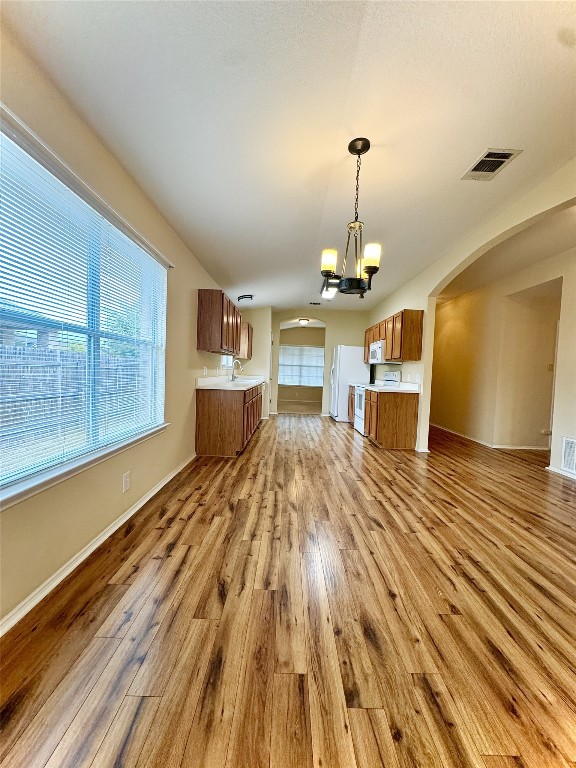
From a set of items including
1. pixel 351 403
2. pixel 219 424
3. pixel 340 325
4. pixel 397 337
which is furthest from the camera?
pixel 340 325

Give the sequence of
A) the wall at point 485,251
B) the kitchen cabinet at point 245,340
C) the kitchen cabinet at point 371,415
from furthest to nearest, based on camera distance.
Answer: the kitchen cabinet at point 245,340 < the kitchen cabinet at point 371,415 < the wall at point 485,251

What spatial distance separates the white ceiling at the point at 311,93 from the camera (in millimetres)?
1409

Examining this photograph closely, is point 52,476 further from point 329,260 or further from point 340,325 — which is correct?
point 340,325

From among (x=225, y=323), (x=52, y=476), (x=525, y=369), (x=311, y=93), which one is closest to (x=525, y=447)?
(x=525, y=369)

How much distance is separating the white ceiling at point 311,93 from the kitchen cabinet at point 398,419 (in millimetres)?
2779

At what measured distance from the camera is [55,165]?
1.62m

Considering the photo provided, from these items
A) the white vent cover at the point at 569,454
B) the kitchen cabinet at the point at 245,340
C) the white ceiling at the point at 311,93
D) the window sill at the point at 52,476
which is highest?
the white ceiling at the point at 311,93

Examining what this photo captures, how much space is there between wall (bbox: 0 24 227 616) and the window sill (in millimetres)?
44

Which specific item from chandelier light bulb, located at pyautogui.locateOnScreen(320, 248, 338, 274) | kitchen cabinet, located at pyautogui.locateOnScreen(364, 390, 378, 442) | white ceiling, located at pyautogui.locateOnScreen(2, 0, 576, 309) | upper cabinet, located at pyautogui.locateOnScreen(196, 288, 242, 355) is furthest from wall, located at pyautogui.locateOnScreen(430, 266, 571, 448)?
upper cabinet, located at pyautogui.locateOnScreen(196, 288, 242, 355)

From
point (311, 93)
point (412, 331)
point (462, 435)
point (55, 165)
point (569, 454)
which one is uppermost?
point (311, 93)

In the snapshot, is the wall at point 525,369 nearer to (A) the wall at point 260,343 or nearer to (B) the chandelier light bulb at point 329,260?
→ (B) the chandelier light bulb at point 329,260

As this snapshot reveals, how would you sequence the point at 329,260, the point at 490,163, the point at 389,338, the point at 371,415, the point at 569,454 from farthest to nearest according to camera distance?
the point at 389,338 → the point at 371,415 → the point at 569,454 → the point at 329,260 → the point at 490,163

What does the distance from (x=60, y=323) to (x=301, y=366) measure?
10217 mm

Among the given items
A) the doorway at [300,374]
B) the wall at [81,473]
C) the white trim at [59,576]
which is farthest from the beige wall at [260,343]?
the white trim at [59,576]
